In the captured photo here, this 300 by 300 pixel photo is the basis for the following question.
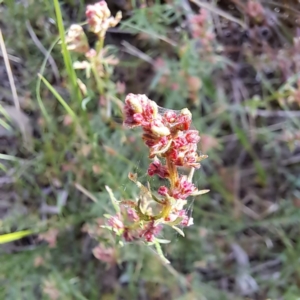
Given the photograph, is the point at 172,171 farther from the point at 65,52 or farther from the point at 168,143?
the point at 65,52

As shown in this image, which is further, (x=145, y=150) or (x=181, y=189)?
(x=145, y=150)

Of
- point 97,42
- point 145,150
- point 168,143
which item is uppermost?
point 168,143

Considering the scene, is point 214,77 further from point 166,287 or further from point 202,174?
point 166,287

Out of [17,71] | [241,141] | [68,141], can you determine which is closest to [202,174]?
[241,141]

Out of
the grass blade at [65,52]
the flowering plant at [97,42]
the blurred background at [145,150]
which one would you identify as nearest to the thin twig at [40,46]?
the blurred background at [145,150]

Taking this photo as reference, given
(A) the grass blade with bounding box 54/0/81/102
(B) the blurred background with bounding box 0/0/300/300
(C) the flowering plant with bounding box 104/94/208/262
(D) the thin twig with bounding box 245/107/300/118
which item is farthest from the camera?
(D) the thin twig with bounding box 245/107/300/118

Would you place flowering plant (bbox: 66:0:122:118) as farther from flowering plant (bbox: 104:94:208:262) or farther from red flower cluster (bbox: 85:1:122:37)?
flowering plant (bbox: 104:94:208:262)

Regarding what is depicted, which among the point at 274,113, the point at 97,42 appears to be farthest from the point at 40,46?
the point at 274,113

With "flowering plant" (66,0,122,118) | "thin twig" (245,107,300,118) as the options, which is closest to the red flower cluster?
"flowering plant" (66,0,122,118)
